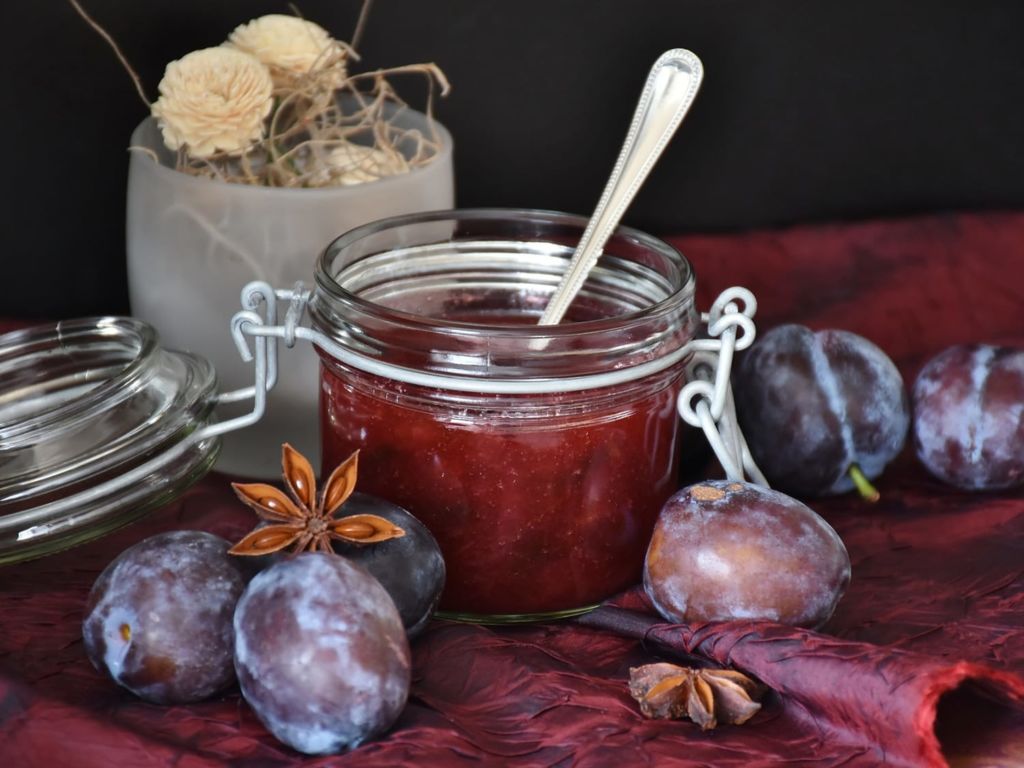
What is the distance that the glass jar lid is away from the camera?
0.85 metres

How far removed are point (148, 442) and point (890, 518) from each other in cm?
57

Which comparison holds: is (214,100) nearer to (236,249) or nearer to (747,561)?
(236,249)

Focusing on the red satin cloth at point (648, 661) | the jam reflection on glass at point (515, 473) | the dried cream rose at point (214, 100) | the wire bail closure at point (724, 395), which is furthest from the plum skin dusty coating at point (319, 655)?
the dried cream rose at point (214, 100)

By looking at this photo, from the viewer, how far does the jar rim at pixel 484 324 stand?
795 mm

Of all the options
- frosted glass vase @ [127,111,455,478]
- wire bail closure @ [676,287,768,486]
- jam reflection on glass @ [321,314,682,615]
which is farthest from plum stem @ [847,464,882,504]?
frosted glass vase @ [127,111,455,478]

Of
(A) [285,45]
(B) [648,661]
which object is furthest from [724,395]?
(A) [285,45]

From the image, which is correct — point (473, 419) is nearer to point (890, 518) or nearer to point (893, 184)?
point (890, 518)

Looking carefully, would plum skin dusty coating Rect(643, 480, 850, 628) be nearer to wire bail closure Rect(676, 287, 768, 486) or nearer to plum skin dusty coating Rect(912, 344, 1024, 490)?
wire bail closure Rect(676, 287, 768, 486)

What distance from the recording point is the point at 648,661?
0.83 m

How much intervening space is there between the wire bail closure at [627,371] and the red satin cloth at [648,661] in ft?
0.39

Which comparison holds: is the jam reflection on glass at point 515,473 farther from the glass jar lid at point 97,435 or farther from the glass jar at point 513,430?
the glass jar lid at point 97,435

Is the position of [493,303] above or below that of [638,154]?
below

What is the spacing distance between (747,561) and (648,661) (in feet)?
0.31

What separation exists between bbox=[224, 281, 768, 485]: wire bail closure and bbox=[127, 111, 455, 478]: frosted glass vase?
66 mm
